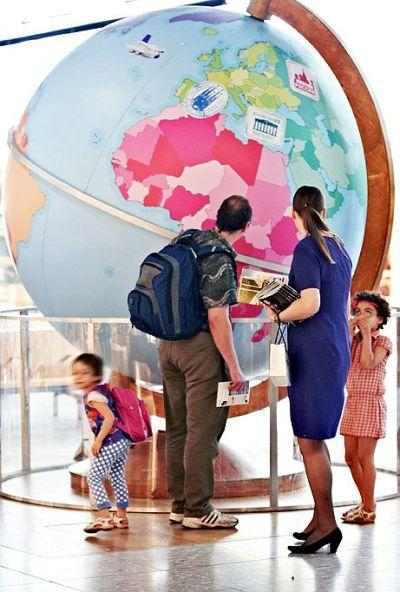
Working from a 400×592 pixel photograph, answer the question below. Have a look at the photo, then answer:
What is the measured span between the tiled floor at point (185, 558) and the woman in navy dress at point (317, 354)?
0.22 meters

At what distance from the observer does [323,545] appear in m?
5.00

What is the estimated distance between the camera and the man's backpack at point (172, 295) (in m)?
5.38

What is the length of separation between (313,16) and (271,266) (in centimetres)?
161

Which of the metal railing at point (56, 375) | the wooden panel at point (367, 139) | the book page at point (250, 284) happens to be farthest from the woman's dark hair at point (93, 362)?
the wooden panel at point (367, 139)

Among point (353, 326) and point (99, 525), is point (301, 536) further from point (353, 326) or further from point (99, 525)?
point (353, 326)

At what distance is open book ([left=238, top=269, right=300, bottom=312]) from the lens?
5.01 m

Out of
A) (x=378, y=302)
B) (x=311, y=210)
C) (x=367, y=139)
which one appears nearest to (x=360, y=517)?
(x=378, y=302)

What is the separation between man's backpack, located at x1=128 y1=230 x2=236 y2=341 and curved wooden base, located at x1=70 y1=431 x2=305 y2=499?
101 centimetres

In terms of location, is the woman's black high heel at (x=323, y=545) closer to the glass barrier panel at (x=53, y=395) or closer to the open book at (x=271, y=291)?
the open book at (x=271, y=291)

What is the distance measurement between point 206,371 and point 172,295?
37 cm

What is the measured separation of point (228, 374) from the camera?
18.1 feet

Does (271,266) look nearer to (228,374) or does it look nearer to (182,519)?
(228,374)

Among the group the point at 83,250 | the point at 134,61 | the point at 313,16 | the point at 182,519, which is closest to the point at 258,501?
the point at 182,519

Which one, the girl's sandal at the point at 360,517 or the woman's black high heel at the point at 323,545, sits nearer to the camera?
the woman's black high heel at the point at 323,545
